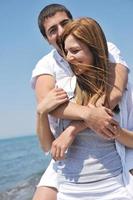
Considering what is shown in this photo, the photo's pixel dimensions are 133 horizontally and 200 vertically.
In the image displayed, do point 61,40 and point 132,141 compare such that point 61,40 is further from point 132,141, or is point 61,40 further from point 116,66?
point 132,141

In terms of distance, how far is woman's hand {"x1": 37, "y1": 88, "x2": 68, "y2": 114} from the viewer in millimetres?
2244

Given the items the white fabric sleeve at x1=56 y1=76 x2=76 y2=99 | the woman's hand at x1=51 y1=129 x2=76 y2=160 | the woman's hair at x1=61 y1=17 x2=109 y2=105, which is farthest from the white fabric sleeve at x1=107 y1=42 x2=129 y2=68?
the woman's hand at x1=51 y1=129 x2=76 y2=160

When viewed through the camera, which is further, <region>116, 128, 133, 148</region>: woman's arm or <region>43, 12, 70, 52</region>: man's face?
<region>43, 12, 70, 52</region>: man's face

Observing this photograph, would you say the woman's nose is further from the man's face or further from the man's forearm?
the man's face

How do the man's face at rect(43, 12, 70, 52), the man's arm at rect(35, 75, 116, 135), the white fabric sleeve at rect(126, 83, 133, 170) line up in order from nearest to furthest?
the man's arm at rect(35, 75, 116, 135), the white fabric sleeve at rect(126, 83, 133, 170), the man's face at rect(43, 12, 70, 52)

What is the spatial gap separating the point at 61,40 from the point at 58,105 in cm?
33

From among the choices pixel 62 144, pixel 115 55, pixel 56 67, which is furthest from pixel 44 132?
pixel 115 55

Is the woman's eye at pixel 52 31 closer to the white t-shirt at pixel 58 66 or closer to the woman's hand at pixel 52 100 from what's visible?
the white t-shirt at pixel 58 66

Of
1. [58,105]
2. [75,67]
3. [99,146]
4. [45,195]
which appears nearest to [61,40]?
[75,67]

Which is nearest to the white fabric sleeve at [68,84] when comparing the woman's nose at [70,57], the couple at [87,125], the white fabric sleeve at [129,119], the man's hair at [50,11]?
the couple at [87,125]

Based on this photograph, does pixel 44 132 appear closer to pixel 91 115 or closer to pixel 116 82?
pixel 91 115

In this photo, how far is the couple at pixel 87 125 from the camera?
86.8 inches

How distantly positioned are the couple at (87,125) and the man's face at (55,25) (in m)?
0.32

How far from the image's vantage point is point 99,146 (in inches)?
88.8
